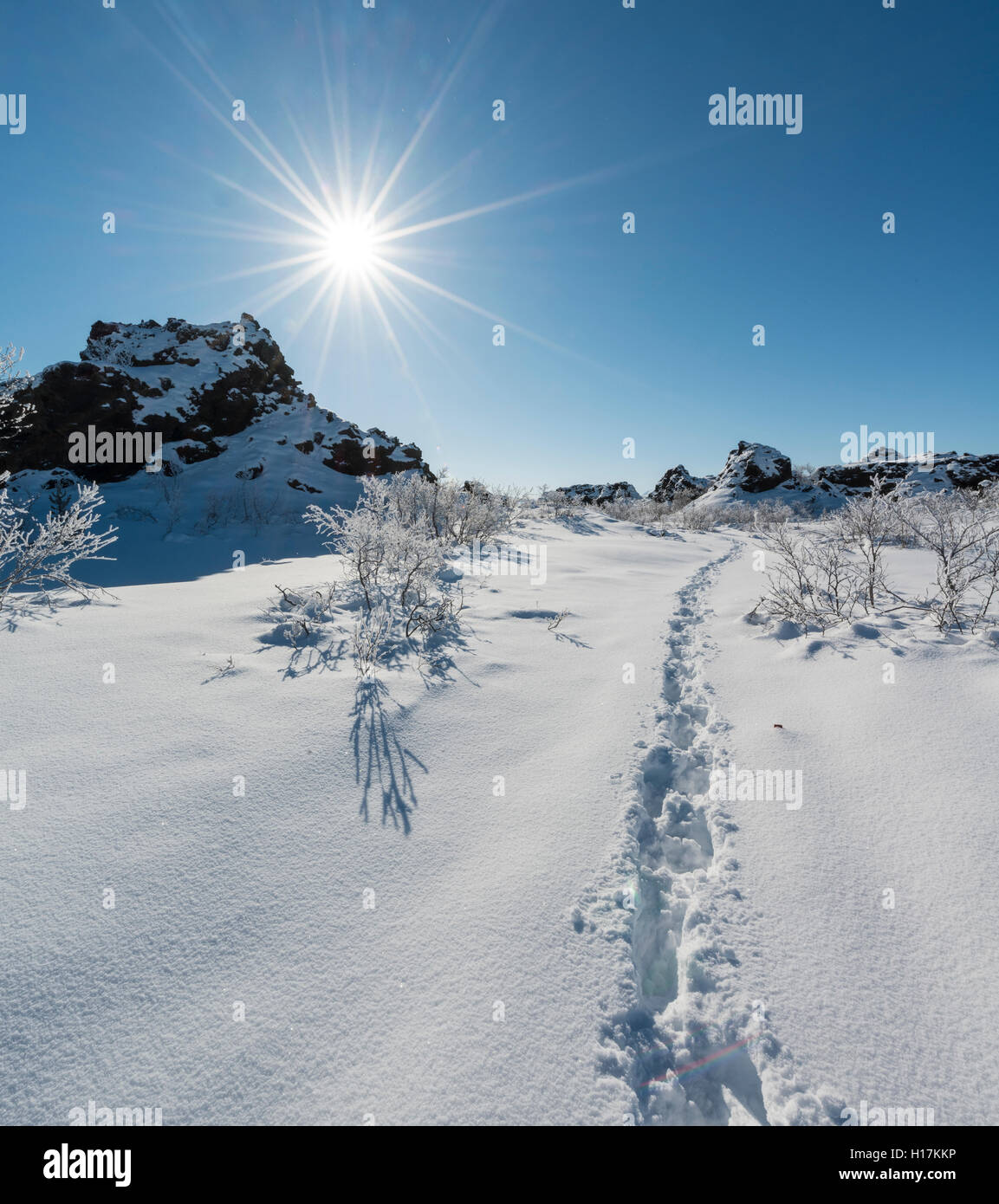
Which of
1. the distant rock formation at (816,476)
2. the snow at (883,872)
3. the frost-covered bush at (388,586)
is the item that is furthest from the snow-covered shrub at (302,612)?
the distant rock formation at (816,476)

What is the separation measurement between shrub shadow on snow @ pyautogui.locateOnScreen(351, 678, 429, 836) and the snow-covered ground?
17 millimetres

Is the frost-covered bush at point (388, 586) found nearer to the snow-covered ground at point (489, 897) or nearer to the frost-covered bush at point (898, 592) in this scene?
the snow-covered ground at point (489, 897)

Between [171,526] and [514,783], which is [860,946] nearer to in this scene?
[514,783]

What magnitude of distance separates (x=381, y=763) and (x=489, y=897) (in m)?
1.07

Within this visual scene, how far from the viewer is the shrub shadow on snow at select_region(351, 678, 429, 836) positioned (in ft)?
7.68

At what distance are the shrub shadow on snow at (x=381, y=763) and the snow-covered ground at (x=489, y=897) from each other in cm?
2

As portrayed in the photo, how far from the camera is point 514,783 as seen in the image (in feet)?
8.60

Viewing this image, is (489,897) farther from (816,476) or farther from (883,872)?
(816,476)

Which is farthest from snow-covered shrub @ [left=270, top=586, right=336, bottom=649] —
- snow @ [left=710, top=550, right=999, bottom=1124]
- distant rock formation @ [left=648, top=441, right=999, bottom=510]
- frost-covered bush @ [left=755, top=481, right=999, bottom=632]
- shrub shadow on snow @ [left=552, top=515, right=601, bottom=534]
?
distant rock formation @ [left=648, top=441, right=999, bottom=510]

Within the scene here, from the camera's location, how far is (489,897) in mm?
1855

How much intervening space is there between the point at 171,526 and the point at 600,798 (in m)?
15.9

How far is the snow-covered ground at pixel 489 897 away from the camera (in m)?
1.27
